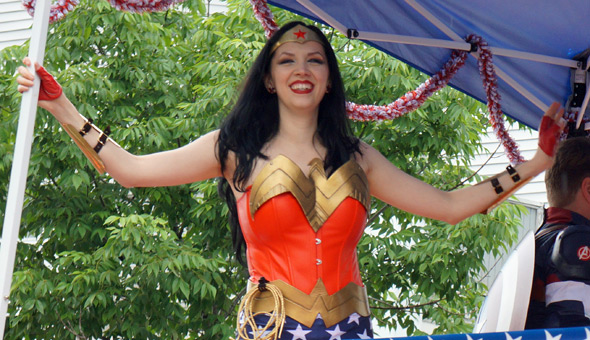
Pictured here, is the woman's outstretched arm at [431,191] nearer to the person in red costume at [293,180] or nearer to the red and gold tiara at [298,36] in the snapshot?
the person in red costume at [293,180]

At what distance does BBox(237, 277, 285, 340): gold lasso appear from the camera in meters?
3.06

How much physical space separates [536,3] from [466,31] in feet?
1.52

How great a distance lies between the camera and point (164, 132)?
6.65 meters

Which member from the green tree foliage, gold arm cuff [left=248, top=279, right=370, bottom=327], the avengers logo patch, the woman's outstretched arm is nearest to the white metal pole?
gold arm cuff [left=248, top=279, right=370, bottom=327]

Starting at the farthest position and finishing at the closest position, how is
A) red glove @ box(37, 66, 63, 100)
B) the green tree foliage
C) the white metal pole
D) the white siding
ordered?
the white siding → the green tree foliage → red glove @ box(37, 66, 63, 100) → the white metal pole

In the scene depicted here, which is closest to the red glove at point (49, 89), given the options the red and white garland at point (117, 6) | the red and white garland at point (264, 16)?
the red and white garland at point (117, 6)

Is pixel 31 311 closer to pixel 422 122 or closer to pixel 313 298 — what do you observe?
pixel 422 122

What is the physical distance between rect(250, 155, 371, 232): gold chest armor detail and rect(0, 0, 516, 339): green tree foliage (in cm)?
308

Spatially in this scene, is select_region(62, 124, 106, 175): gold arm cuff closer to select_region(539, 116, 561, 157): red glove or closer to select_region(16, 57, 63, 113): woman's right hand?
select_region(16, 57, 63, 113): woman's right hand

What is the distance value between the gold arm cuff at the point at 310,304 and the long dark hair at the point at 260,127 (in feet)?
1.19

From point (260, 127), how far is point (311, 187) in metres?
0.30

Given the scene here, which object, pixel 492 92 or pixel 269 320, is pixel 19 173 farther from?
pixel 492 92

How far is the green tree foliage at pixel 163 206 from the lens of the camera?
251 inches

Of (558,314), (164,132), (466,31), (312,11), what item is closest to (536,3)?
(466,31)
